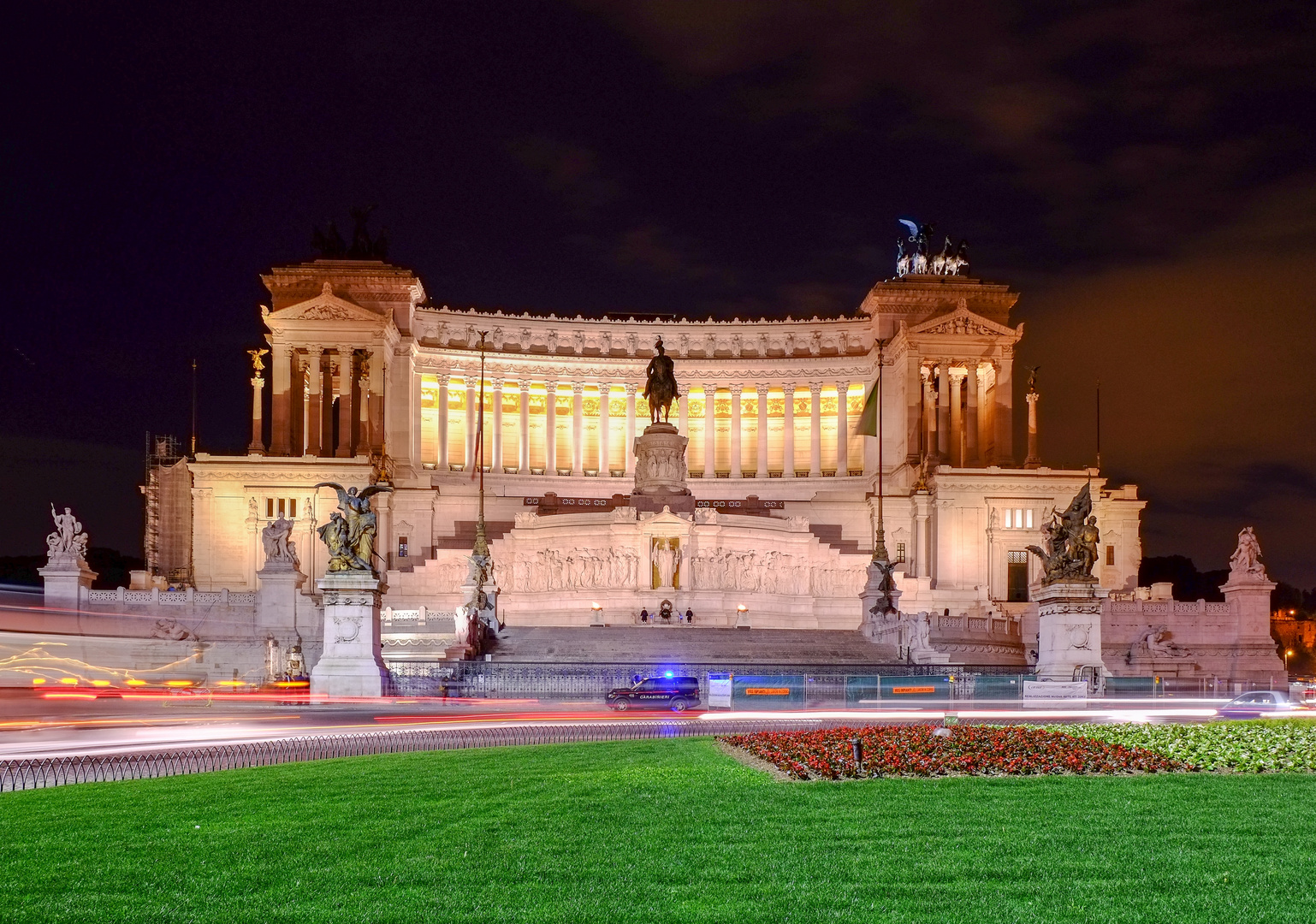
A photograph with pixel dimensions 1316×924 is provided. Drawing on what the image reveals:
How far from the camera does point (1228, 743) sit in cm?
2567

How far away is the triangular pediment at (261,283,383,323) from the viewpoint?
4006 inches

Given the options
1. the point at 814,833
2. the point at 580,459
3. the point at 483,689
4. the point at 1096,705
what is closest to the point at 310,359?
the point at 580,459

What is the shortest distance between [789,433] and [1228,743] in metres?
89.5

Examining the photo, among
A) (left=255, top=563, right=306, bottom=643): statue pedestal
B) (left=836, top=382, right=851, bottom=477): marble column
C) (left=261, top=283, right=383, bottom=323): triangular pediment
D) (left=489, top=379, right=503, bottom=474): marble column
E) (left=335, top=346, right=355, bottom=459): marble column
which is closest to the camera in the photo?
(left=255, top=563, right=306, bottom=643): statue pedestal

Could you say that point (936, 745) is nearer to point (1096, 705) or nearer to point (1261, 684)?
point (1096, 705)

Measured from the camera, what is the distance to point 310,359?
4067 inches

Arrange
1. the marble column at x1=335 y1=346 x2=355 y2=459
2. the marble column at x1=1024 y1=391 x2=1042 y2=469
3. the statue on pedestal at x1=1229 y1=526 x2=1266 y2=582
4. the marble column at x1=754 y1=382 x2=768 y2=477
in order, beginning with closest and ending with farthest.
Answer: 1. the statue on pedestal at x1=1229 y1=526 x2=1266 y2=582
2. the marble column at x1=335 y1=346 x2=355 y2=459
3. the marble column at x1=1024 y1=391 x2=1042 y2=469
4. the marble column at x1=754 y1=382 x2=768 y2=477

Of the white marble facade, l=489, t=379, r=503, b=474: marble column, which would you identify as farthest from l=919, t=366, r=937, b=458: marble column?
l=489, t=379, r=503, b=474: marble column

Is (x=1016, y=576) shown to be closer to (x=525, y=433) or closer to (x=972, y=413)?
(x=972, y=413)

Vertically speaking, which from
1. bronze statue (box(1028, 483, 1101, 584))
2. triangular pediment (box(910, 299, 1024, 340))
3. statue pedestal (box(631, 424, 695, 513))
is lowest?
bronze statue (box(1028, 483, 1101, 584))

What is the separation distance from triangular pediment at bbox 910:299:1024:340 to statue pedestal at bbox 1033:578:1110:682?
6369cm

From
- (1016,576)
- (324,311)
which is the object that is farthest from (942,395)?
(324,311)

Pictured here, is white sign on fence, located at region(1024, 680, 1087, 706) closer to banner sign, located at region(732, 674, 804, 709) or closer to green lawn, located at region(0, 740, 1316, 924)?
banner sign, located at region(732, 674, 804, 709)

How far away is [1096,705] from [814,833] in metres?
24.9
